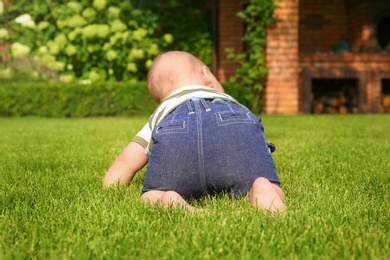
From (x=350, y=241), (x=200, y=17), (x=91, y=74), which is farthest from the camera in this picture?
(x=200, y=17)

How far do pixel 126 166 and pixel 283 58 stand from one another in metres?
7.49

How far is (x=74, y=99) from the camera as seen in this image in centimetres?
931

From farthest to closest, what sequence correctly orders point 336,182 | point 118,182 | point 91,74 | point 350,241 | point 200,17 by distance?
point 200,17 < point 91,74 < point 336,182 < point 118,182 < point 350,241

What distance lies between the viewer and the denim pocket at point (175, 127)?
7.26 feet

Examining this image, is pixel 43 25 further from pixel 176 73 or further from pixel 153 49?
pixel 176 73

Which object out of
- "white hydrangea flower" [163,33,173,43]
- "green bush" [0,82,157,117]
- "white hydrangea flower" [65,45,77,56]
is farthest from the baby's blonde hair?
"white hydrangea flower" [163,33,173,43]

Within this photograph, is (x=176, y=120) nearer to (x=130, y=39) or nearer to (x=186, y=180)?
(x=186, y=180)

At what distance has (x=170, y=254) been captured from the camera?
4.93 ft

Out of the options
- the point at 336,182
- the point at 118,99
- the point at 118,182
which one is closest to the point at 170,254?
the point at 118,182

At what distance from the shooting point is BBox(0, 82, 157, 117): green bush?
9289mm

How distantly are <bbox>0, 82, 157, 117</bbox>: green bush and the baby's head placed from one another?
675 cm

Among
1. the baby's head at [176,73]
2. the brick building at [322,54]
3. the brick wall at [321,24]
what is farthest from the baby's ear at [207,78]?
the brick wall at [321,24]

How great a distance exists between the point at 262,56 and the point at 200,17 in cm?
256

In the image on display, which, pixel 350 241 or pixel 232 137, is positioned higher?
pixel 232 137
